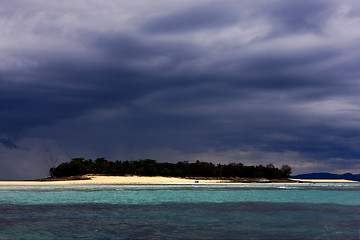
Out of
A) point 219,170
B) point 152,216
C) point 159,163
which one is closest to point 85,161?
point 159,163

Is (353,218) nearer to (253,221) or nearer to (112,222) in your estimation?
(253,221)

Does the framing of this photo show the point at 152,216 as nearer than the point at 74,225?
No

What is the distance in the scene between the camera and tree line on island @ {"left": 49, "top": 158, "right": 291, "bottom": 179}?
174125 mm

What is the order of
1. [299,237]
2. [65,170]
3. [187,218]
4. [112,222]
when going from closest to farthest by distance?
[299,237]
[112,222]
[187,218]
[65,170]

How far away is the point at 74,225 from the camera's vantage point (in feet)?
78.6

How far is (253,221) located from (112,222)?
9.40 m

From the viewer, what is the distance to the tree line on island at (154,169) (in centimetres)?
17412

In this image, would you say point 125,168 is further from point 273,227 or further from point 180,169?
point 273,227

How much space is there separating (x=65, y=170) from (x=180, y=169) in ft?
176

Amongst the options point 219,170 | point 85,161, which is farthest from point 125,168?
point 219,170

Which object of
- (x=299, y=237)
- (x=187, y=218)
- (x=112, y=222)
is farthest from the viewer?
(x=187, y=218)

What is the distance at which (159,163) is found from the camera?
195 metres

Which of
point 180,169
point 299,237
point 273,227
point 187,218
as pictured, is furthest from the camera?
point 180,169

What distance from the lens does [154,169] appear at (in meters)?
182
